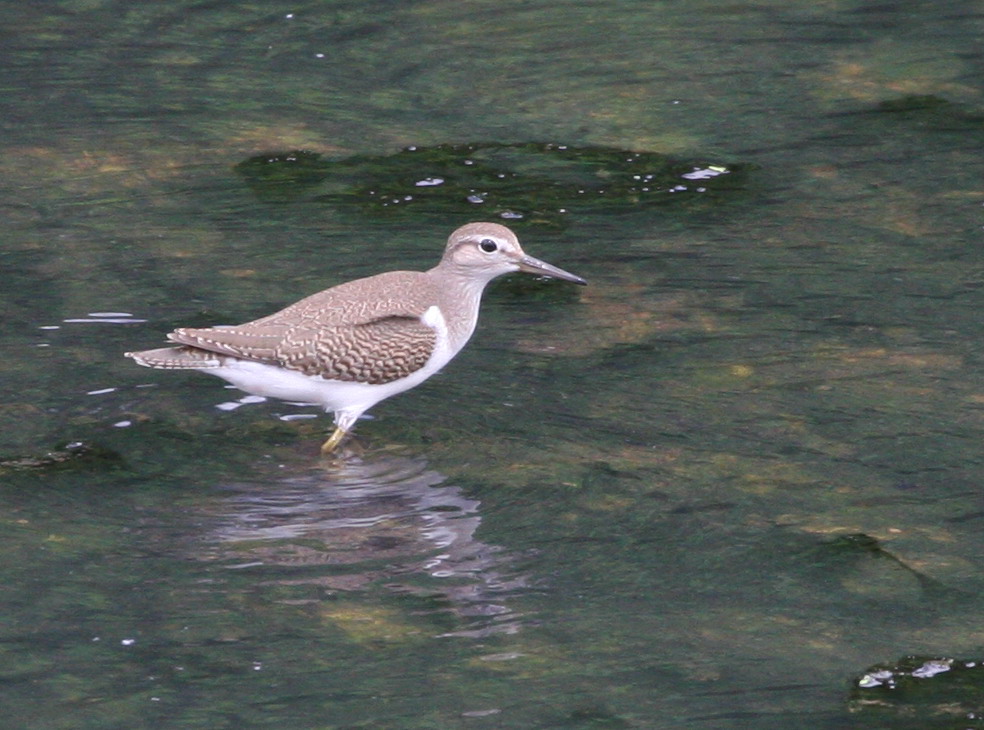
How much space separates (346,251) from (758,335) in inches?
114

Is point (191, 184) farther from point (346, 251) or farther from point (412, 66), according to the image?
point (412, 66)

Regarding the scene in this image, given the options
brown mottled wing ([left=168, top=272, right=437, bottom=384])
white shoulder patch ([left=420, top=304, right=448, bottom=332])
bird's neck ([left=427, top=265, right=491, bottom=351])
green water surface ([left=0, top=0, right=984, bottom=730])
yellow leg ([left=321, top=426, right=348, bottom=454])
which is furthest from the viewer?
bird's neck ([left=427, top=265, right=491, bottom=351])

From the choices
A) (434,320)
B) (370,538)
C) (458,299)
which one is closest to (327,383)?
(434,320)

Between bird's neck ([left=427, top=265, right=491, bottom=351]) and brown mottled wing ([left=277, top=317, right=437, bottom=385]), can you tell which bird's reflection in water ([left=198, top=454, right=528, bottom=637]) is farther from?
bird's neck ([left=427, top=265, right=491, bottom=351])

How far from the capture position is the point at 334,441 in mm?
8312

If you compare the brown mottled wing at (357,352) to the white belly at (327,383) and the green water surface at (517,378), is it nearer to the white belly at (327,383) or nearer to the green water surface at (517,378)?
the white belly at (327,383)

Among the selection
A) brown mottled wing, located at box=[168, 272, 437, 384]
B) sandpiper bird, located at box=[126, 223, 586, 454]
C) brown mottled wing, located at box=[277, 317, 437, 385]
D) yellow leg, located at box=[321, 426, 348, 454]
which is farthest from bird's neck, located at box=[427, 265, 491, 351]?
yellow leg, located at box=[321, 426, 348, 454]

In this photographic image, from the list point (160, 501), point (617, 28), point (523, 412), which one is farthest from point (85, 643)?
point (617, 28)

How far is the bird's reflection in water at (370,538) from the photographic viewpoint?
23.2 feet

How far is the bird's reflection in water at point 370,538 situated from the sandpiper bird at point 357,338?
16.9 inches

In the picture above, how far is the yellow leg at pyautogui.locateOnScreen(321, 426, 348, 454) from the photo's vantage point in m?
8.29

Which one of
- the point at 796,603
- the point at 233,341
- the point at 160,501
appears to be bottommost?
the point at 796,603

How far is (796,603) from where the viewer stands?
7.05 metres

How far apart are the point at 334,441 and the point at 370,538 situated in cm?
97
